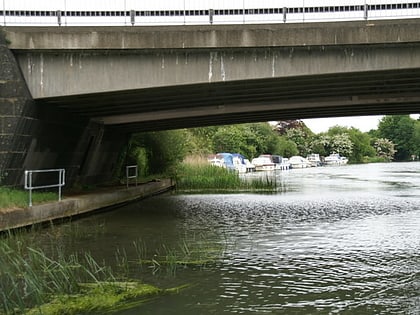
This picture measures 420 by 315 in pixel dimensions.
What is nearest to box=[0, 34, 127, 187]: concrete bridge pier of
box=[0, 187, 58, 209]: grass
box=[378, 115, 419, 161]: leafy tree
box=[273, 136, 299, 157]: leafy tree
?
box=[0, 187, 58, 209]: grass

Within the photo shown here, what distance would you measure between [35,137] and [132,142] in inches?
596

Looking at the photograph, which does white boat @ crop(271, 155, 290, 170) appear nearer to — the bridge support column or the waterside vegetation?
the bridge support column

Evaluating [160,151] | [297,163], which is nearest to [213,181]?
[160,151]

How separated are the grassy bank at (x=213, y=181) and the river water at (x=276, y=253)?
8754 millimetres

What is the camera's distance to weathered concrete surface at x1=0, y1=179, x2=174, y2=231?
13.1 m

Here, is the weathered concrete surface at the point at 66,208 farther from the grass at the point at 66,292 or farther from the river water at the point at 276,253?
the grass at the point at 66,292

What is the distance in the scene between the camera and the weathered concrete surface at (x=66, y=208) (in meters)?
13.1

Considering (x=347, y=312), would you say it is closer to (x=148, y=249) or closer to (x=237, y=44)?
(x=148, y=249)

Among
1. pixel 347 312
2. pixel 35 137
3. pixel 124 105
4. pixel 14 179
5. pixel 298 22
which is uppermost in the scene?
pixel 298 22

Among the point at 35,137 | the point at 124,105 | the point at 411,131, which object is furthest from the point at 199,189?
the point at 411,131

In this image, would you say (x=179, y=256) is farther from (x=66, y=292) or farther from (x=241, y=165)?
(x=241, y=165)

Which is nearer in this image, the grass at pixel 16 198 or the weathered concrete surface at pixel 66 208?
the weathered concrete surface at pixel 66 208

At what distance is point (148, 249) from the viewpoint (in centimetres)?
1154

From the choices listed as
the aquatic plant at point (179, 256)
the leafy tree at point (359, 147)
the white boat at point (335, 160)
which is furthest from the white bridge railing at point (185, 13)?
the leafy tree at point (359, 147)
